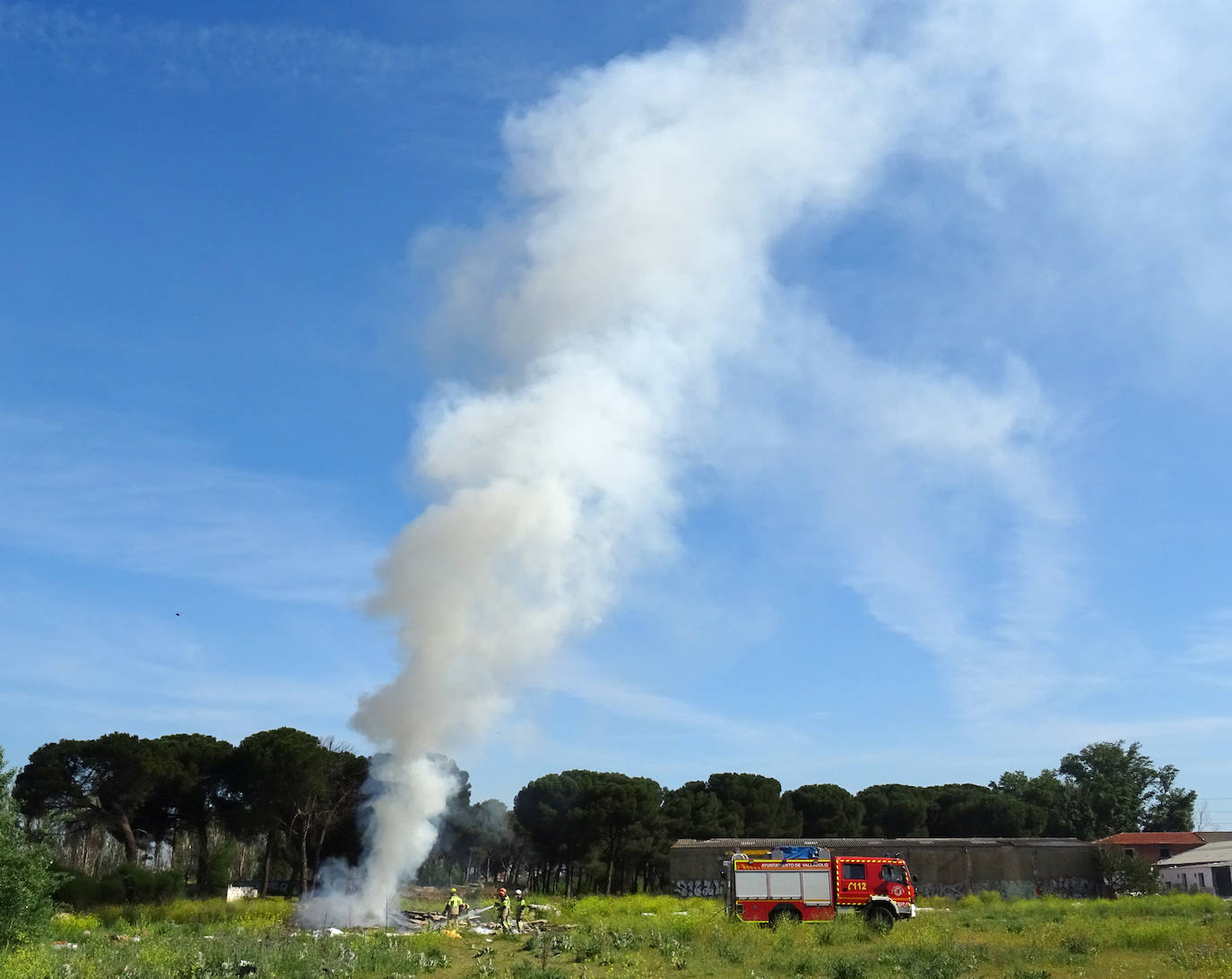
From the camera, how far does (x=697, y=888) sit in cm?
6800

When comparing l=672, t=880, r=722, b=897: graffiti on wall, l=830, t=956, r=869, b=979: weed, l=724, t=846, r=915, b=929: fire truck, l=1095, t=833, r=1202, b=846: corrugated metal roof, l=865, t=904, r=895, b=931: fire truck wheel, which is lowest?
l=672, t=880, r=722, b=897: graffiti on wall

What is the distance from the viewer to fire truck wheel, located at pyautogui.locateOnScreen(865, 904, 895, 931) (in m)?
36.2

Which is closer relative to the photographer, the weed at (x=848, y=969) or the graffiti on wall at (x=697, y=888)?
the weed at (x=848, y=969)

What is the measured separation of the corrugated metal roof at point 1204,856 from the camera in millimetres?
66938

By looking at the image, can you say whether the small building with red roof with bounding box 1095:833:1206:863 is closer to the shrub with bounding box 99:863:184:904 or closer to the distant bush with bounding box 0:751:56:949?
the shrub with bounding box 99:863:184:904

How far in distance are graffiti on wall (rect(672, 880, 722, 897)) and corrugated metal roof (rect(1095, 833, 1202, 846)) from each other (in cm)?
2985

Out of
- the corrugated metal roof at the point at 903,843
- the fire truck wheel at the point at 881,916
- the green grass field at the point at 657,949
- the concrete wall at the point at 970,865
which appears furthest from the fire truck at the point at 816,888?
the concrete wall at the point at 970,865

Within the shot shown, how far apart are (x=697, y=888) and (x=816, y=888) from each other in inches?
1177

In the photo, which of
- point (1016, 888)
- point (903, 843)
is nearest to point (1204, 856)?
point (1016, 888)

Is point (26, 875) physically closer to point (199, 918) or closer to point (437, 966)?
point (437, 966)

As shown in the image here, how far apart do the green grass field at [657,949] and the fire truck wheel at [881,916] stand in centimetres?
A: 82

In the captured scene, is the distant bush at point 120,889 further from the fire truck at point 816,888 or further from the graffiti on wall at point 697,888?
the graffiti on wall at point 697,888

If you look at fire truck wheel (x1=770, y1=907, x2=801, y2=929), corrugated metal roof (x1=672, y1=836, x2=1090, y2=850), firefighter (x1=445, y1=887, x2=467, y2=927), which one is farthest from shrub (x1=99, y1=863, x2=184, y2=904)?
corrugated metal roof (x1=672, y1=836, x2=1090, y2=850)

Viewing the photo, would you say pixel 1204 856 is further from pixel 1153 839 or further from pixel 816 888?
pixel 816 888
